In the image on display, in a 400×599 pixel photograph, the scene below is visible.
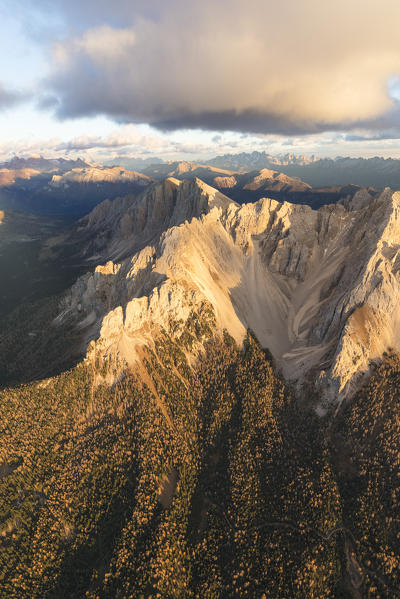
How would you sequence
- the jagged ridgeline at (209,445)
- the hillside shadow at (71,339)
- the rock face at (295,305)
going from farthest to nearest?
the hillside shadow at (71,339), the rock face at (295,305), the jagged ridgeline at (209,445)

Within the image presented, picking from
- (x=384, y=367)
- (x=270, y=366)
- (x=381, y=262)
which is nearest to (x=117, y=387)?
(x=270, y=366)

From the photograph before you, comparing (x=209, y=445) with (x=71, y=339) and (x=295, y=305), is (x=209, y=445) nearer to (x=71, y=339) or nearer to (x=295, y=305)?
(x=71, y=339)

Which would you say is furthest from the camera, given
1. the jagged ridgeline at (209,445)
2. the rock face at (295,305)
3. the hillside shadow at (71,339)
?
the hillside shadow at (71,339)

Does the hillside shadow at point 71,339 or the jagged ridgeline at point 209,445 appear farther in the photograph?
the hillside shadow at point 71,339

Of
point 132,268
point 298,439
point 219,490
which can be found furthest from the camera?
point 132,268

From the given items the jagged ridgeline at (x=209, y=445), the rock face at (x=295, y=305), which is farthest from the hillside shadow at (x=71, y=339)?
the jagged ridgeline at (x=209, y=445)

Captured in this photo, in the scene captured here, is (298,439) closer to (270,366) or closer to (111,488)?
(270,366)

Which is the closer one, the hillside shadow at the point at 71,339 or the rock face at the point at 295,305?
the rock face at the point at 295,305

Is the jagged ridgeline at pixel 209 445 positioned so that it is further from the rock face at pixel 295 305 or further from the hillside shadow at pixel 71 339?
the hillside shadow at pixel 71 339

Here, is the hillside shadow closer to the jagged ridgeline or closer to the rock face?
the rock face

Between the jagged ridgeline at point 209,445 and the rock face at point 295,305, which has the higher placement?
the rock face at point 295,305

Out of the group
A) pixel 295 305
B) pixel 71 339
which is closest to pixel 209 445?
pixel 71 339
